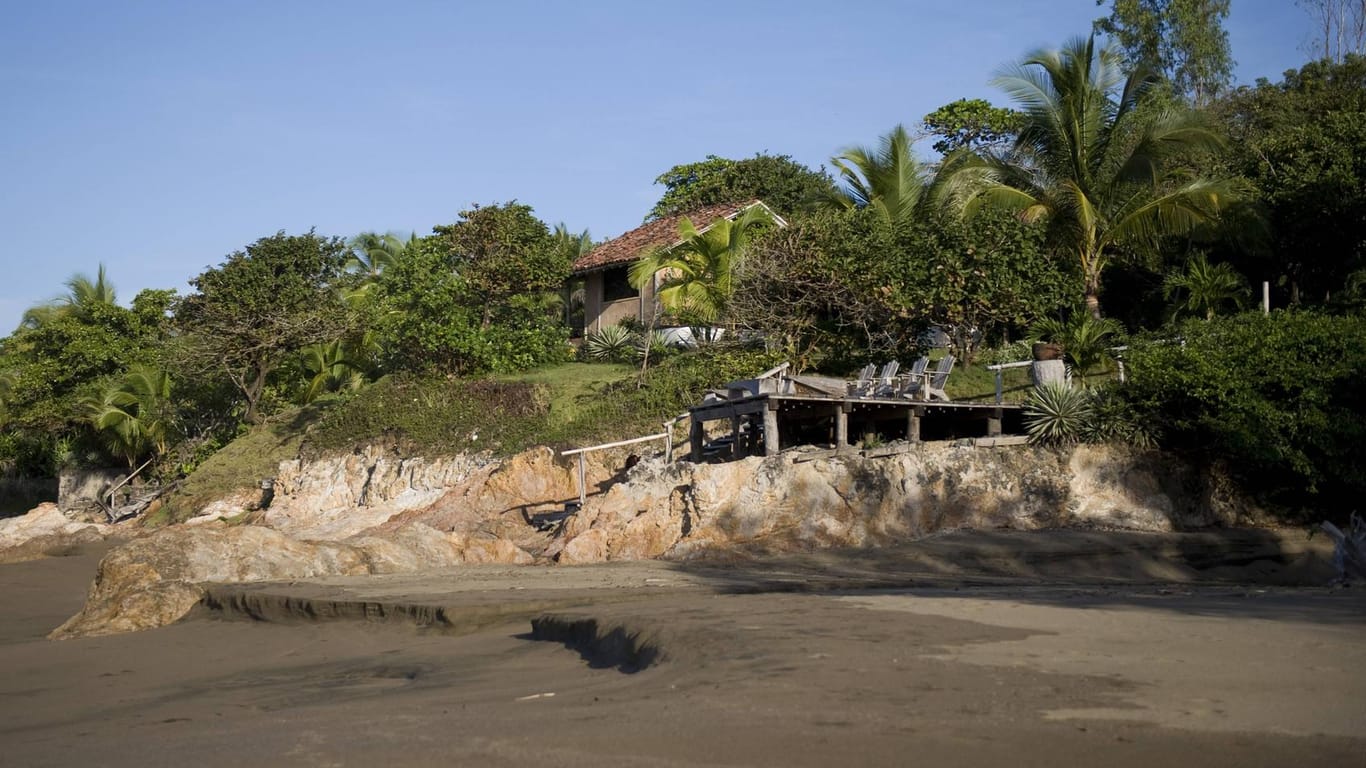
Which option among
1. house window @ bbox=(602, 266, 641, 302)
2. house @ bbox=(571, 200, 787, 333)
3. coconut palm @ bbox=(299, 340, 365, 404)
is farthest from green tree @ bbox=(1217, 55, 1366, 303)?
coconut palm @ bbox=(299, 340, 365, 404)

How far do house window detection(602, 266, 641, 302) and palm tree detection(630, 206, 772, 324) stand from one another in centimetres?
554

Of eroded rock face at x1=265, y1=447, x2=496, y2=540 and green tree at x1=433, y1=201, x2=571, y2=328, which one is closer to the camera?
eroded rock face at x1=265, y1=447, x2=496, y2=540

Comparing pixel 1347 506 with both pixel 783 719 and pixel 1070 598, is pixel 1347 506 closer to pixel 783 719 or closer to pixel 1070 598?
pixel 1070 598

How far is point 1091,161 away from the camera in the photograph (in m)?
23.5

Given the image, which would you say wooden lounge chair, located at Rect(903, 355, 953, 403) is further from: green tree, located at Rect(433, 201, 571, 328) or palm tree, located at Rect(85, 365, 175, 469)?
palm tree, located at Rect(85, 365, 175, 469)

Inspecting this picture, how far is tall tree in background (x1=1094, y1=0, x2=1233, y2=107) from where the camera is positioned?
33.1 m

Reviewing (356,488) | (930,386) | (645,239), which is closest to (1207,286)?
(930,386)

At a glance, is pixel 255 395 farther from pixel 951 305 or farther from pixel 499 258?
pixel 951 305

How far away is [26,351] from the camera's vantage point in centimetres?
3672

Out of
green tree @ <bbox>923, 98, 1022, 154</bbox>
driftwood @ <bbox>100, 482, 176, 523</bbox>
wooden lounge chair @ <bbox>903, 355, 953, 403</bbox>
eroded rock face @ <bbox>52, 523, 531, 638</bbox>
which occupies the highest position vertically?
green tree @ <bbox>923, 98, 1022, 154</bbox>

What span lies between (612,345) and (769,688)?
2251 centimetres

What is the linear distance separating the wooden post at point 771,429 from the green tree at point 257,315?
16.9m

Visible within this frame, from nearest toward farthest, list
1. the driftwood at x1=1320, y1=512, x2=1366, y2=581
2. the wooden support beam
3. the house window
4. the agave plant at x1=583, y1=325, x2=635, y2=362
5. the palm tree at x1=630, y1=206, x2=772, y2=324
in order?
the driftwood at x1=1320, y1=512, x2=1366, y2=581 < the wooden support beam < the palm tree at x1=630, y1=206, x2=772, y2=324 < the agave plant at x1=583, y1=325, x2=635, y2=362 < the house window

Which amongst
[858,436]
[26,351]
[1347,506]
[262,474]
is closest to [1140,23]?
[858,436]
